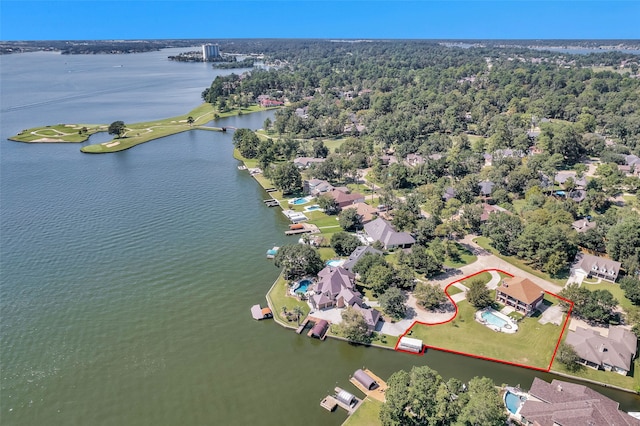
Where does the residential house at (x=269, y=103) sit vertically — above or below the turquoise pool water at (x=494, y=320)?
above

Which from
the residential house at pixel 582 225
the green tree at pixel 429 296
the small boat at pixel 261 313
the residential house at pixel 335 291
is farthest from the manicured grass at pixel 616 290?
the small boat at pixel 261 313

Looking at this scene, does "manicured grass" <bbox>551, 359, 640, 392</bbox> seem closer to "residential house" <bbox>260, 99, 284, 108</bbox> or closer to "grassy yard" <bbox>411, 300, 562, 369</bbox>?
"grassy yard" <bbox>411, 300, 562, 369</bbox>

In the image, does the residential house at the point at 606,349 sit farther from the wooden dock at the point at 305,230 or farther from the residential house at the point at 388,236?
the wooden dock at the point at 305,230

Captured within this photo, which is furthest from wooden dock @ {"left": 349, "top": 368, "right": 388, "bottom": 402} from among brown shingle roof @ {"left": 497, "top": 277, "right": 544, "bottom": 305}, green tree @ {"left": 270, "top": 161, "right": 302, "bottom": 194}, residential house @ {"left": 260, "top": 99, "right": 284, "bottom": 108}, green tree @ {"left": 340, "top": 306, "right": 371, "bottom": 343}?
residential house @ {"left": 260, "top": 99, "right": 284, "bottom": 108}

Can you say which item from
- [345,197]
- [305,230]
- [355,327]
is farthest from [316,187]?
[355,327]

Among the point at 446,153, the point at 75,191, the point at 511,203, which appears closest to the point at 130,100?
the point at 75,191
